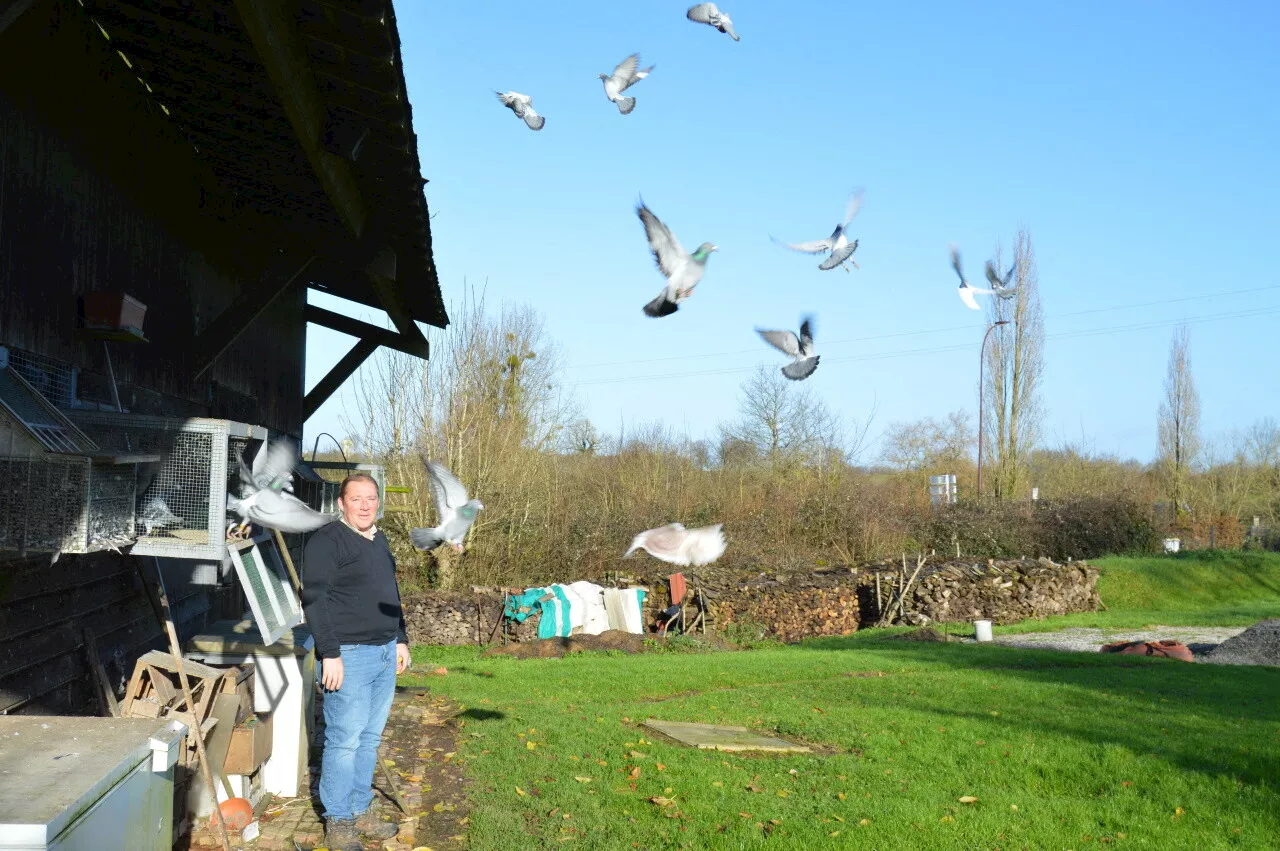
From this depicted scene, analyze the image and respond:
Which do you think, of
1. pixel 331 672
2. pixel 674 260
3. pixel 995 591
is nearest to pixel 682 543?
pixel 674 260

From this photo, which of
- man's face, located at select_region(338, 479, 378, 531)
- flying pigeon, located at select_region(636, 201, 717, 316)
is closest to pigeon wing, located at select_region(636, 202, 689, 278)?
flying pigeon, located at select_region(636, 201, 717, 316)

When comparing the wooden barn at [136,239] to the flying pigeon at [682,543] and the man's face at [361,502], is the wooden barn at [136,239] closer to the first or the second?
the man's face at [361,502]

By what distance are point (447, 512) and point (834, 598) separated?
654 inches

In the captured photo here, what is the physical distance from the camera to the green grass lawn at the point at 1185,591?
2362 centimetres

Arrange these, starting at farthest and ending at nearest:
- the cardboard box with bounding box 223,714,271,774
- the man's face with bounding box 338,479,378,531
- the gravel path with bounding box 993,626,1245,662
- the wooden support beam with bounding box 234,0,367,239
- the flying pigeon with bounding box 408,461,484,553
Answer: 1. the gravel path with bounding box 993,626,1245,662
2. the flying pigeon with bounding box 408,461,484,553
3. the cardboard box with bounding box 223,714,271,774
4. the man's face with bounding box 338,479,378,531
5. the wooden support beam with bounding box 234,0,367,239

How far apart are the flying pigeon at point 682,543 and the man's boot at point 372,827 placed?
2366mm

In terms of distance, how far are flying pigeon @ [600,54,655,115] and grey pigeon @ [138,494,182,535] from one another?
4.17 meters

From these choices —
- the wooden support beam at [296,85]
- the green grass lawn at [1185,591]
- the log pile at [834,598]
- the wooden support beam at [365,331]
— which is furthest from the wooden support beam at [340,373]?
the green grass lawn at [1185,591]

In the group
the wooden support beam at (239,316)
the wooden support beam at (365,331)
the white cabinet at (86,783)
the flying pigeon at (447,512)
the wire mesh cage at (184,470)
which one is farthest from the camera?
the wooden support beam at (365,331)

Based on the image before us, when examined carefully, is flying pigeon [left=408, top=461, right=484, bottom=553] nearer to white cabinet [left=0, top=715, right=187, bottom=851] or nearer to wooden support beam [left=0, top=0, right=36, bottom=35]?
white cabinet [left=0, top=715, right=187, bottom=851]

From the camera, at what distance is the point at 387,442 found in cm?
1875

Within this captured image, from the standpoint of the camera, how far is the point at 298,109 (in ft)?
14.0

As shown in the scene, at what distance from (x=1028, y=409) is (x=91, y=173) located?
119ft

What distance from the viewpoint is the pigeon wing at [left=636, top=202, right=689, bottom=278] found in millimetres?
6402
